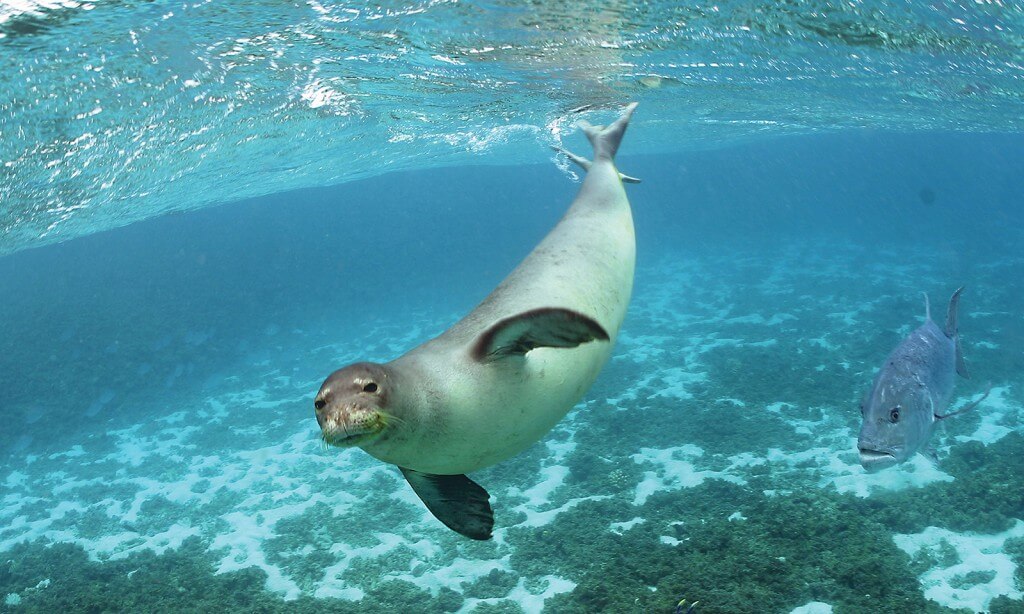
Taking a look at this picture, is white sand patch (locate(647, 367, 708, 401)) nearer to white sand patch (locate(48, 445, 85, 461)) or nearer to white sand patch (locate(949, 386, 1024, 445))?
white sand patch (locate(949, 386, 1024, 445))

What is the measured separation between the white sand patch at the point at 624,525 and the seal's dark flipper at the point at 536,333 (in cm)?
671

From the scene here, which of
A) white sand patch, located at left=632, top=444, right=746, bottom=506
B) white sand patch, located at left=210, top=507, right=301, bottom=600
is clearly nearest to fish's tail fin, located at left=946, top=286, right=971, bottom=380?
white sand patch, located at left=632, top=444, right=746, bottom=506

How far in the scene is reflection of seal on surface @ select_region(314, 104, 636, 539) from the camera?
7.16 feet

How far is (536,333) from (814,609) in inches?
234

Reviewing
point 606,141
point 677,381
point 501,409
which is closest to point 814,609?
point 606,141

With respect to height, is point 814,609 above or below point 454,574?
above

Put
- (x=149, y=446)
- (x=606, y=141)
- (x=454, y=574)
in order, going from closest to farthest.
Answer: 1. (x=606, y=141)
2. (x=454, y=574)
3. (x=149, y=446)

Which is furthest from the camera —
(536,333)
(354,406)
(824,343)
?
(824,343)

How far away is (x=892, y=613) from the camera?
613cm

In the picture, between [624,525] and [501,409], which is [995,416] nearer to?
[624,525]

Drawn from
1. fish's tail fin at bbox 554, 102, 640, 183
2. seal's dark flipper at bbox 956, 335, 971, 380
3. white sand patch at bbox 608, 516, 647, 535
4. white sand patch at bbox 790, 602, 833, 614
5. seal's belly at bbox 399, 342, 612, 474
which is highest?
fish's tail fin at bbox 554, 102, 640, 183

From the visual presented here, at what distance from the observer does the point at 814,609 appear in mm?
6332

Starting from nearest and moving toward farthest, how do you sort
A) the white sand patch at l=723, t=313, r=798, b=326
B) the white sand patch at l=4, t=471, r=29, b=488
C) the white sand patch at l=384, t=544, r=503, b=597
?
the white sand patch at l=384, t=544, r=503, b=597 < the white sand patch at l=4, t=471, r=29, b=488 < the white sand patch at l=723, t=313, r=798, b=326

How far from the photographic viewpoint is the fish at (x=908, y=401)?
383cm
